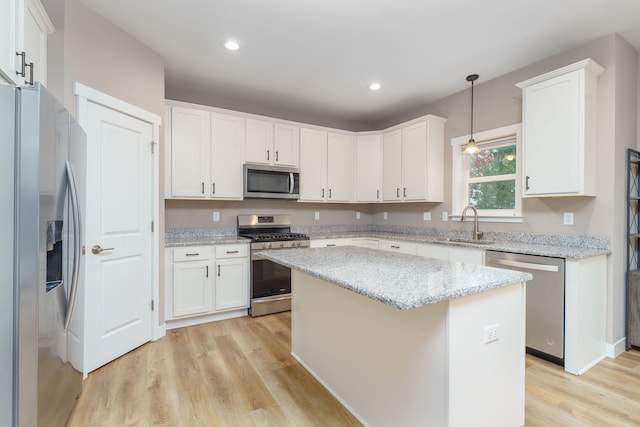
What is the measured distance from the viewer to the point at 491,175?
3.51 m

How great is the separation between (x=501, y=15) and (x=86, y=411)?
387 centimetres

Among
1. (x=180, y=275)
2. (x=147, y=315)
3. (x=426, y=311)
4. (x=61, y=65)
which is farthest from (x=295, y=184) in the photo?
(x=426, y=311)

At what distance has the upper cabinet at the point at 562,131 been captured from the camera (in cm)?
246

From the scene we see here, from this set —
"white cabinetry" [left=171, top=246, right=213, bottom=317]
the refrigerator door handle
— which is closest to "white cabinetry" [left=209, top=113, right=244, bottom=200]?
"white cabinetry" [left=171, top=246, right=213, bottom=317]

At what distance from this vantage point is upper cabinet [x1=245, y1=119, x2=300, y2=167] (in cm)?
374

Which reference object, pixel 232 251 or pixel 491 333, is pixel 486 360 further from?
pixel 232 251

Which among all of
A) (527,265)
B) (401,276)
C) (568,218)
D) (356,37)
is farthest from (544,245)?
(356,37)

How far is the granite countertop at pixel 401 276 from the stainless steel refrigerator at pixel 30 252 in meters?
1.15

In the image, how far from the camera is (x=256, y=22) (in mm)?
2365

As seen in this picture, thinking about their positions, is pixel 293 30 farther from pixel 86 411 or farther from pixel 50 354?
pixel 86 411

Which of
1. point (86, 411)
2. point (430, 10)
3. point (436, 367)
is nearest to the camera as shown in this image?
point (436, 367)

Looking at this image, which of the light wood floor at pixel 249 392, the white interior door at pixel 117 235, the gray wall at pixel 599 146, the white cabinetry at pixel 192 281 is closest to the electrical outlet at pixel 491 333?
the light wood floor at pixel 249 392

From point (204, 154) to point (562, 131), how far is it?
3474 mm

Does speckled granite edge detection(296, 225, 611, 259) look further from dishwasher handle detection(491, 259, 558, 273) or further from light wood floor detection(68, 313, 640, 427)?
light wood floor detection(68, 313, 640, 427)
